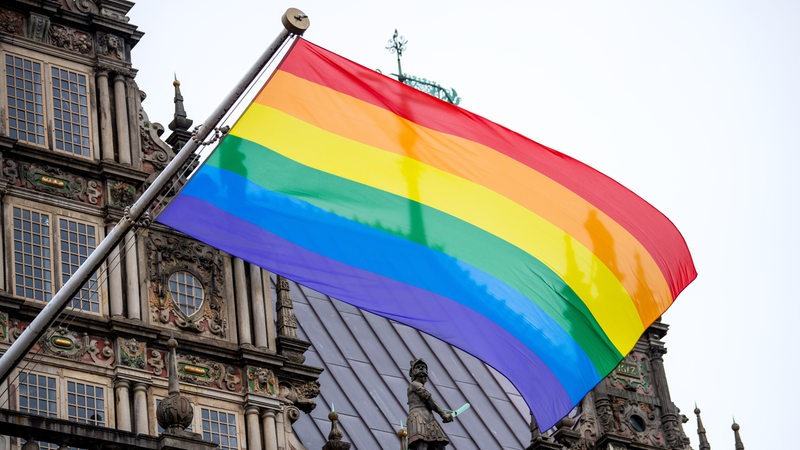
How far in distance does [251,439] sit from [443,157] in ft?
30.1

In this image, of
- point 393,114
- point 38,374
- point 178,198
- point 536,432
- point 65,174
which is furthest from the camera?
point 536,432

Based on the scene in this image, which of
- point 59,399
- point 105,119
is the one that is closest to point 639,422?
point 105,119

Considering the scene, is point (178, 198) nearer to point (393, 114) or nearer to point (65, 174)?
point (393, 114)

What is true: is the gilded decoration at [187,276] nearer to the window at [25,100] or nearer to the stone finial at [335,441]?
the stone finial at [335,441]

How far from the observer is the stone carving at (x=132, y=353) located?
4472cm

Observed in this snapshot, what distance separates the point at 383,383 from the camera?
172 feet

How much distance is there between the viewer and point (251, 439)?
45406 millimetres

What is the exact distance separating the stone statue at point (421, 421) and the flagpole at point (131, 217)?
40.2ft

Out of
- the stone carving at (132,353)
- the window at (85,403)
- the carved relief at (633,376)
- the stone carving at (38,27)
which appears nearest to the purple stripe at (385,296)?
the window at (85,403)

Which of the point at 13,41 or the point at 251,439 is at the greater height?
the point at 13,41

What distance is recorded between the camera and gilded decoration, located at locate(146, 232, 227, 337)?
152ft

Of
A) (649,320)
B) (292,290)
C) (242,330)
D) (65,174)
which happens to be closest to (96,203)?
(65,174)

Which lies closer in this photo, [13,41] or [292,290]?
[13,41]

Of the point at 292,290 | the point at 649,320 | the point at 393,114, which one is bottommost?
the point at 649,320
